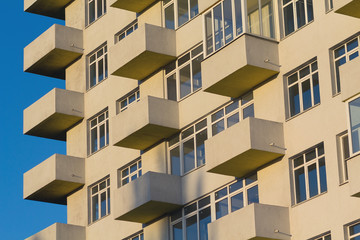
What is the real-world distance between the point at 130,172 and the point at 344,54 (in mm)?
12117

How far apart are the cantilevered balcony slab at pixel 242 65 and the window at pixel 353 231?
6.19 metres

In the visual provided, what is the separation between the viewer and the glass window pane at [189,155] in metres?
38.3

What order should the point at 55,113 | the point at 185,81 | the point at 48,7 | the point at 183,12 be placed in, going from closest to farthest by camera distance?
the point at 185,81 < the point at 183,12 < the point at 55,113 < the point at 48,7

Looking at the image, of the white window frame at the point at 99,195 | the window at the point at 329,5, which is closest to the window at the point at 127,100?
the white window frame at the point at 99,195

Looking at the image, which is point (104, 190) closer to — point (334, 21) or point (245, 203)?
point (245, 203)

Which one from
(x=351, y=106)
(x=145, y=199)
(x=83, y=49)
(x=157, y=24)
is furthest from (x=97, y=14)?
(x=351, y=106)

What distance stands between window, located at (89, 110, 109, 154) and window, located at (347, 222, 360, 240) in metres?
15.1

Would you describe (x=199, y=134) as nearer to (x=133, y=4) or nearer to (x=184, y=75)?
→ (x=184, y=75)

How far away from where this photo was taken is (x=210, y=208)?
120 ft

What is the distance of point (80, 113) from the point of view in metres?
45.6

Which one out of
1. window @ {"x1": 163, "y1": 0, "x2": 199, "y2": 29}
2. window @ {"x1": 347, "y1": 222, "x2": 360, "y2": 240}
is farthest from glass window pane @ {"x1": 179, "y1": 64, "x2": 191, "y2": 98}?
window @ {"x1": 347, "y1": 222, "x2": 360, "y2": 240}

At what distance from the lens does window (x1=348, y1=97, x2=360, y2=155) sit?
29.6 meters

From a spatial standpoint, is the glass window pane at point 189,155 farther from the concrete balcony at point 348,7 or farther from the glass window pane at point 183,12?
the concrete balcony at point 348,7

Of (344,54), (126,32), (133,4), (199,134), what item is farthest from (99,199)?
(344,54)
